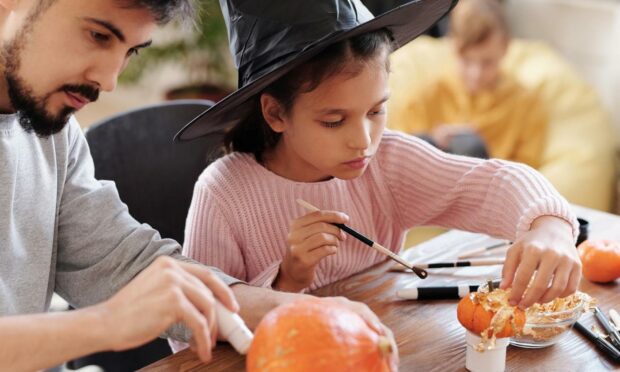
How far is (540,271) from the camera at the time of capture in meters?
1.07

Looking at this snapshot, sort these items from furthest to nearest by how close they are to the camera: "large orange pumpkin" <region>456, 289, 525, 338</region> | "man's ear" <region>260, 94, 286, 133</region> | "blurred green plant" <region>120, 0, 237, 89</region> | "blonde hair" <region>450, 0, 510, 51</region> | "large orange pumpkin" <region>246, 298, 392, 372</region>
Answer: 1. "blurred green plant" <region>120, 0, 237, 89</region>
2. "blonde hair" <region>450, 0, 510, 51</region>
3. "man's ear" <region>260, 94, 286, 133</region>
4. "large orange pumpkin" <region>456, 289, 525, 338</region>
5. "large orange pumpkin" <region>246, 298, 392, 372</region>

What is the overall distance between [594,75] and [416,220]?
6.93 ft

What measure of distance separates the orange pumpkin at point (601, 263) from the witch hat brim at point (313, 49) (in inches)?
19.0

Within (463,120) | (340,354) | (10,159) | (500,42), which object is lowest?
(463,120)

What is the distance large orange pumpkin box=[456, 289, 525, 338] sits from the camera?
1.02 meters

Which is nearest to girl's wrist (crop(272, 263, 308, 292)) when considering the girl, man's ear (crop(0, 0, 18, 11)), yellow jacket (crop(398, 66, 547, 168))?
the girl

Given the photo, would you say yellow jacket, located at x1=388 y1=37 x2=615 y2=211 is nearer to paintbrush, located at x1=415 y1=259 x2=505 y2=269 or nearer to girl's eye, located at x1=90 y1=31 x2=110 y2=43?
paintbrush, located at x1=415 y1=259 x2=505 y2=269

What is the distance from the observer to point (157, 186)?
1688mm

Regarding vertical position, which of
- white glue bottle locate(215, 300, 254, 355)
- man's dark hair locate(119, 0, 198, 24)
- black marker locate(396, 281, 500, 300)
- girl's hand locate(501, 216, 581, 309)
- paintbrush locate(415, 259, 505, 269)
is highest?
man's dark hair locate(119, 0, 198, 24)

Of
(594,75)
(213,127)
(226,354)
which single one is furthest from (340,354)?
(594,75)

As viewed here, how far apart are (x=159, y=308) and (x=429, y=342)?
44 cm

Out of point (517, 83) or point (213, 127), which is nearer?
point (213, 127)

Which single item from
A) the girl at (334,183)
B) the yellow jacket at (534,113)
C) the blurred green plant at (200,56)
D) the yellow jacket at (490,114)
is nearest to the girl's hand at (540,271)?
the girl at (334,183)

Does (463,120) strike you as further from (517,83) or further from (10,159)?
(10,159)
